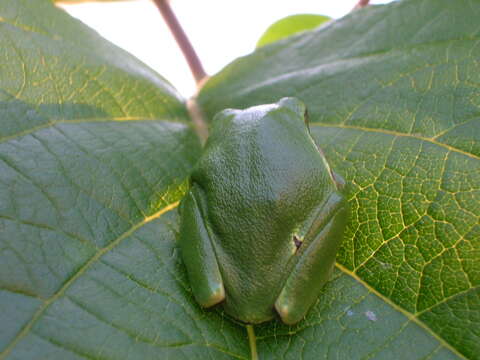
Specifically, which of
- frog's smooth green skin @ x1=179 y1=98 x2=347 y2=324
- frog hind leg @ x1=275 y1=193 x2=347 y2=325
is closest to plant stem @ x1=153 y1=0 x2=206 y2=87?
frog's smooth green skin @ x1=179 y1=98 x2=347 y2=324

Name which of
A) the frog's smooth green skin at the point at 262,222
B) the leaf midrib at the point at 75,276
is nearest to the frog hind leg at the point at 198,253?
the frog's smooth green skin at the point at 262,222

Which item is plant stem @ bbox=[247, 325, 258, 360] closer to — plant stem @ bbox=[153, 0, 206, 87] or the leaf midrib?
the leaf midrib

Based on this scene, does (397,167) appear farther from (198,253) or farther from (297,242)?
(198,253)

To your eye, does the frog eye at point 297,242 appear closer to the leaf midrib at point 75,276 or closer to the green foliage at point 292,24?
the leaf midrib at point 75,276

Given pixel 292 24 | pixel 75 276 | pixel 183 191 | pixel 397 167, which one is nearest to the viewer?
pixel 75 276

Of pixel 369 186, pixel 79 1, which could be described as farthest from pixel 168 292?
pixel 79 1

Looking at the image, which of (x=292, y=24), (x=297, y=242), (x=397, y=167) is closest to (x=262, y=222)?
(x=297, y=242)
